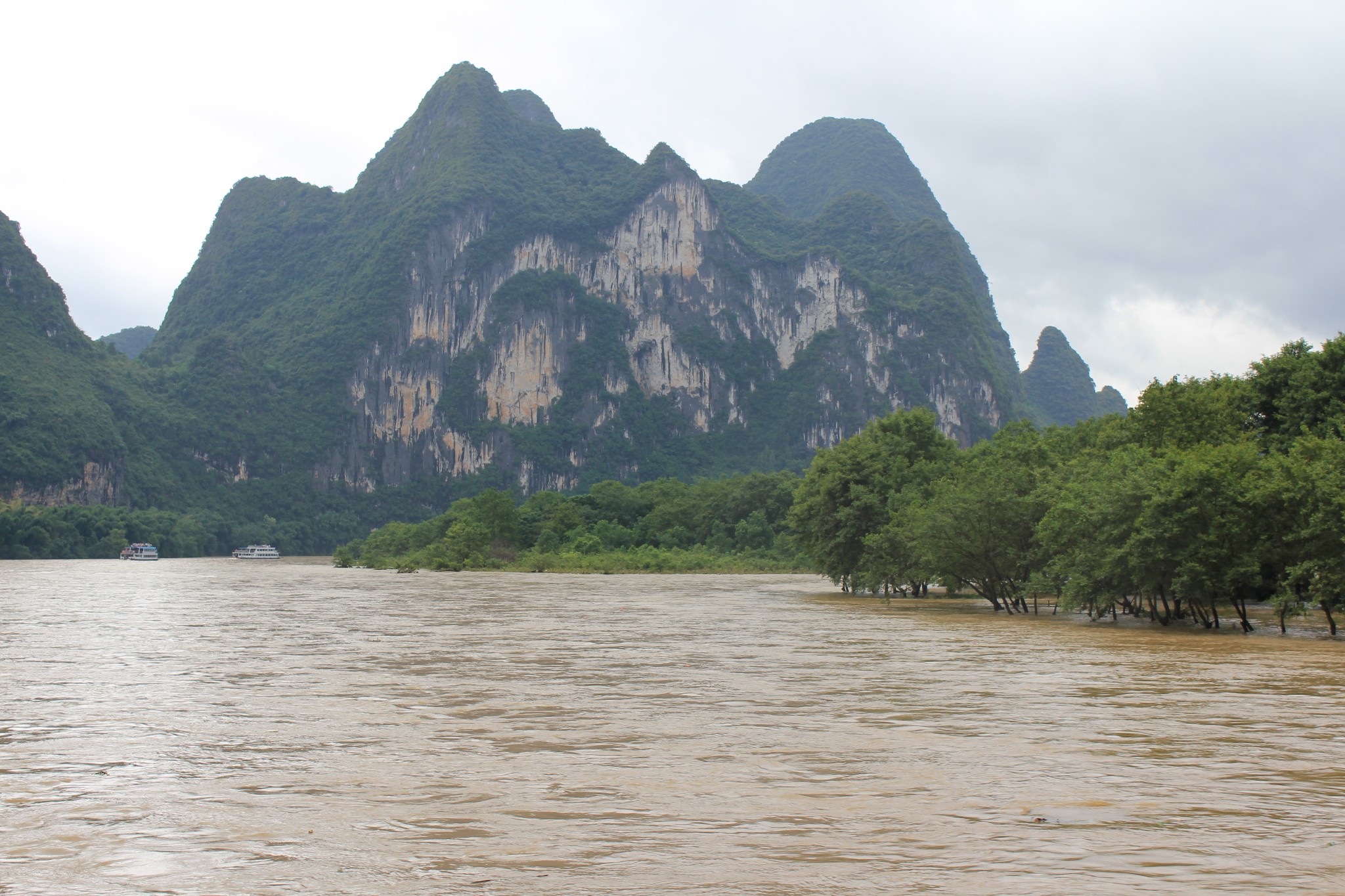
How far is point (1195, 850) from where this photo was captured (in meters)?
7.38

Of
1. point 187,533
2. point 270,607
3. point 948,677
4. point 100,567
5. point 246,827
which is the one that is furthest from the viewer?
point 187,533

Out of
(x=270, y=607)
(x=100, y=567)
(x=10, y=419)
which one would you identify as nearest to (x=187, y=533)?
(x=10, y=419)

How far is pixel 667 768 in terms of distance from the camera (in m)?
10.3

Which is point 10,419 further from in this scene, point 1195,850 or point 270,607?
point 1195,850

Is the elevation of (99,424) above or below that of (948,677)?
above

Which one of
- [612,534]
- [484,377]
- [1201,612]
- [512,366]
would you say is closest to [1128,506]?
[1201,612]

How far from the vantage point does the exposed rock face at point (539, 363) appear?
182000 millimetres

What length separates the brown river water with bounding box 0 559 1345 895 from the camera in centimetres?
695

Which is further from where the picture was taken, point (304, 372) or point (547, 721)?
point (304, 372)

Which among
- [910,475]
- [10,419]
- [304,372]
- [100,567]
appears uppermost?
[304,372]

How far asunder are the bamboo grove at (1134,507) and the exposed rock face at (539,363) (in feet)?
449

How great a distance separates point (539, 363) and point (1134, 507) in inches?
6468

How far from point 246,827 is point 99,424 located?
503 ft

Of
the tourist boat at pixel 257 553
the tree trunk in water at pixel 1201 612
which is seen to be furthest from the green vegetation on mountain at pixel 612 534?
the tree trunk in water at pixel 1201 612
